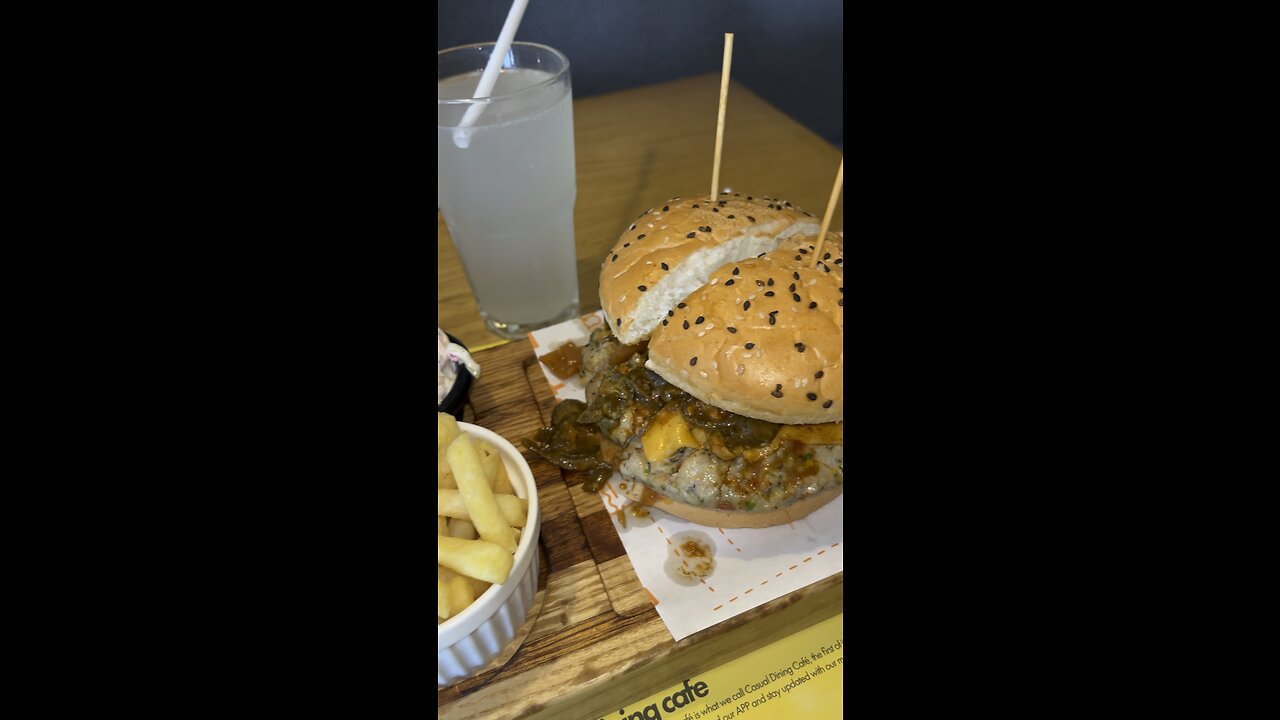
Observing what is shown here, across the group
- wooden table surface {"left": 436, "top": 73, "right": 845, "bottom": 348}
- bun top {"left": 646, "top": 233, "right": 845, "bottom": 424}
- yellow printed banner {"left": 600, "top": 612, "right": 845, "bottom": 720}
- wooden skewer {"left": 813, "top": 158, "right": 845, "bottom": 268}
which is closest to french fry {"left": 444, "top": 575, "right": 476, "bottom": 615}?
yellow printed banner {"left": 600, "top": 612, "right": 845, "bottom": 720}

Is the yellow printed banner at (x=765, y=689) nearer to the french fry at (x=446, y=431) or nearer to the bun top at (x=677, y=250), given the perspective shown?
the french fry at (x=446, y=431)

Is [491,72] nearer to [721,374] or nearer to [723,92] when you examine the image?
[723,92]

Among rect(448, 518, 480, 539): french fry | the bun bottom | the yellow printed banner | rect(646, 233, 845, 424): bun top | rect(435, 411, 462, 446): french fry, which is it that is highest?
rect(646, 233, 845, 424): bun top

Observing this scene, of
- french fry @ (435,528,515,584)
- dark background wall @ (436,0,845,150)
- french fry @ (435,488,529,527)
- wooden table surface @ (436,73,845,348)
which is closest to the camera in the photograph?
french fry @ (435,528,515,584)

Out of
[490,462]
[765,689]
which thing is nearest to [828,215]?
[490,462]

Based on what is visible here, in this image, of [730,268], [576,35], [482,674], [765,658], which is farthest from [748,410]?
[576,35]

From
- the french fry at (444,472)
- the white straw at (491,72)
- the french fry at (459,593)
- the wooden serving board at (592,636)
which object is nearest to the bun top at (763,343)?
the wooden serving board at (592,636)

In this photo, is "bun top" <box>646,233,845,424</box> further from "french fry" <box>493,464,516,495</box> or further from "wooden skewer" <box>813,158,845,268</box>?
"french fry" <box>493,464,516,495</box>
